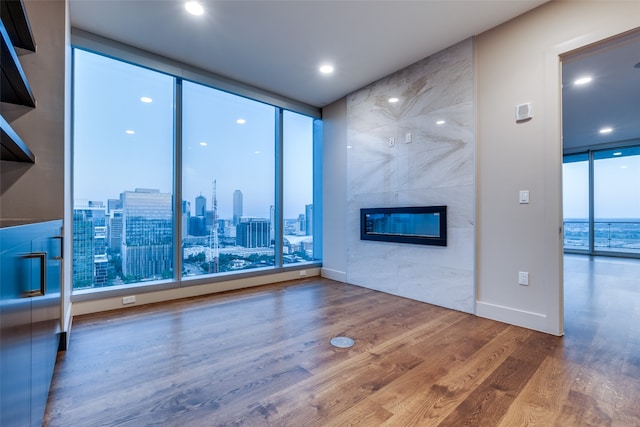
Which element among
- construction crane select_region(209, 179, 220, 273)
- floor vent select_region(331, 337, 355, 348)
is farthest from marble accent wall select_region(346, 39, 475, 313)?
construction crane select_region(209, 179, 220, 273)

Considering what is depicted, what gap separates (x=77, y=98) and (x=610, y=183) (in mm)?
10313

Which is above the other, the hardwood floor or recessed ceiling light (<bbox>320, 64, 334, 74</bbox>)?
recessed ceiling light (<bbox>320, 64, 334, 74</bbox>)

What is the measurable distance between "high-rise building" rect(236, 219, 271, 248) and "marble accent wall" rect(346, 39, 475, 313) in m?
1.28

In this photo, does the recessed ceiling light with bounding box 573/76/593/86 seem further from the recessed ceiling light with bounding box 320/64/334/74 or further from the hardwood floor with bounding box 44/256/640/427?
the recessed ceiling light with bounding box 320/64/334/74

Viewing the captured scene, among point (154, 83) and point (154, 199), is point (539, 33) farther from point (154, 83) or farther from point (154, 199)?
point (154, 199)

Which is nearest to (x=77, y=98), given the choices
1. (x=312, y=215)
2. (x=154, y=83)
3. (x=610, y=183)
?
(x=154, y=83)

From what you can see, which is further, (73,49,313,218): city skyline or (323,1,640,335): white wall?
(73,49,313,218): city skyline

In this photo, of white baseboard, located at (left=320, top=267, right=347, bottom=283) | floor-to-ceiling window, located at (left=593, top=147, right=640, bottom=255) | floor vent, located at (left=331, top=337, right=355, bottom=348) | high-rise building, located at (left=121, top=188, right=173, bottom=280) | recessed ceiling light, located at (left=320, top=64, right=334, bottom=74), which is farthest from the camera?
floor-to-ceiling window, located at (left=593, top=147, right=640, bottom=255)

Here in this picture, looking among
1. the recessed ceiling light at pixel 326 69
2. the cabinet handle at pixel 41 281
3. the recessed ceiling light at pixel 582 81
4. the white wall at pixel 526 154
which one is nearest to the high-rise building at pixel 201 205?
the recessed ceiling light at pixel 326 69

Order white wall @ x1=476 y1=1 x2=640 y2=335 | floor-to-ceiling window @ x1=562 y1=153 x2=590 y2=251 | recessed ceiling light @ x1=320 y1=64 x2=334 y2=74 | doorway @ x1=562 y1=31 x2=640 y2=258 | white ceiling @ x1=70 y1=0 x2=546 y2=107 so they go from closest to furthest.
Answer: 1. white wall @ x1=476 y1=1 x2=640 y2=335
2. white ceiling @ x1=70 y1=0 x2=546 y2=107
3. recessed ceiling light @ x1=320 y1=64 x2=334 y2=74
4. doorway @ x1=562 y1=31 x2=640 y2=258
5. floor-to-ceiling window @ x1=562 y1=153 x2=590 y2=251

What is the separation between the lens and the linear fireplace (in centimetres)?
330

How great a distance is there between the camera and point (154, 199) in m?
3.45

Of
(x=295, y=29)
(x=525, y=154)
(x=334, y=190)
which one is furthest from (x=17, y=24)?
(x=525, y=154)

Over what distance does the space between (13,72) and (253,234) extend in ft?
10.0
